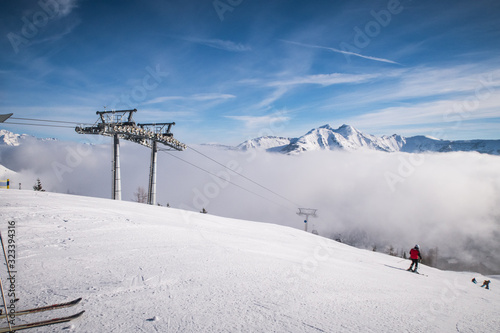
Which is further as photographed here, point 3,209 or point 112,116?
point 112,116

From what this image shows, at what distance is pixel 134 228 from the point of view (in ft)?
30.4

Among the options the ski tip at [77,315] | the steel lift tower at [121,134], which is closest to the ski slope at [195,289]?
the ski tip at [77,315]

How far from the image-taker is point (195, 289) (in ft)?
16.2

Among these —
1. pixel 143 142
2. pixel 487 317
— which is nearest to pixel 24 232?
pixel 487 317

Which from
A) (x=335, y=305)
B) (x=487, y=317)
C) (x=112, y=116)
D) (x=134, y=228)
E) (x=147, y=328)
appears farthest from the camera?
(x=112, y=116)

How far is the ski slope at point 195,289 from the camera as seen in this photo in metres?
3.88

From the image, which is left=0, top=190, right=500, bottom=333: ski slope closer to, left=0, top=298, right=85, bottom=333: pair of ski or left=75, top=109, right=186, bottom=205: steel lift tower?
left=0, top=298, right=85, bottom=333: pair of ski

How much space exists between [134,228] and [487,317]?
11.2 meters

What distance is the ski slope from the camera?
3.88m

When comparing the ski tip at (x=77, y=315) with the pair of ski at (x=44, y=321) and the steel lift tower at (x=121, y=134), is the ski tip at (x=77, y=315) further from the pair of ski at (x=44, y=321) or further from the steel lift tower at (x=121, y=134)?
the steel lift tower at (x=121, y=134)

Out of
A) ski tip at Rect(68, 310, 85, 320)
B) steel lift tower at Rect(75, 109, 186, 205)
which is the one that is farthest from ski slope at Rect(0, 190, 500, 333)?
steel lift tower at Rect(75, 109, 186, 205)

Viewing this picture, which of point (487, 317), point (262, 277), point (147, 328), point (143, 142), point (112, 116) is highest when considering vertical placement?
point (112, 116)

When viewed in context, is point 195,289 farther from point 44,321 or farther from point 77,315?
point 44,321

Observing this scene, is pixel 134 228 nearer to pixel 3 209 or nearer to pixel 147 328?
pixel 3 209
